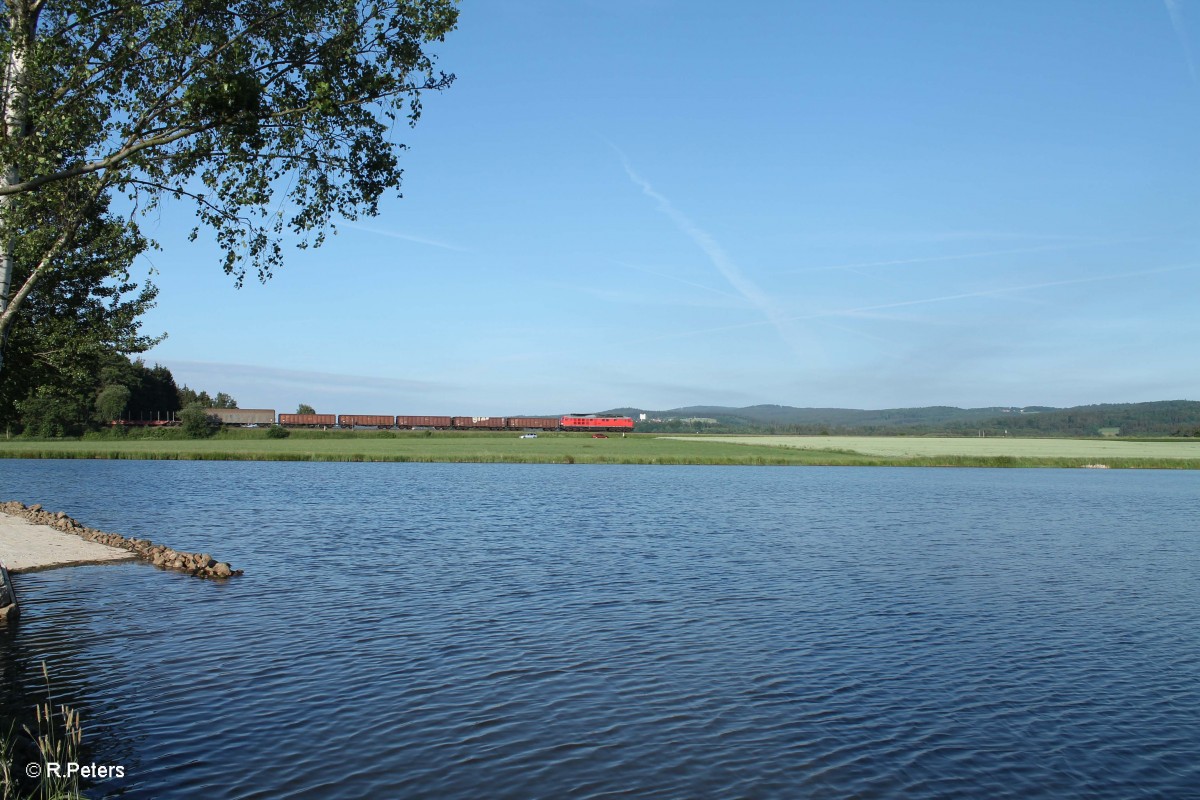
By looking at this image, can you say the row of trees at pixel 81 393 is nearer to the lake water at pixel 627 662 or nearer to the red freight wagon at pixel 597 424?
the lake water at pixel 627 662

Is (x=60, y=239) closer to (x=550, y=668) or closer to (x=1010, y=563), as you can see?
(x=550, y=668)

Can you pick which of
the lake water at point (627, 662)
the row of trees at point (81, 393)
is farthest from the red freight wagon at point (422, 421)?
the lake water at point (627, 662)

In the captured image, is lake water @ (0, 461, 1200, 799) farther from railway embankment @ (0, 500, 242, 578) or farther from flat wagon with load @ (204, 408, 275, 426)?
flat wagon with load @ (204, 408, 275, 426)

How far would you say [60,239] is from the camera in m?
17.2

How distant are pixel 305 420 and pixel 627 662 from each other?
6791 inches

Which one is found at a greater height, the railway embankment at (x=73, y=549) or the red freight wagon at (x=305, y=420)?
the red freight wagon at (x=305, y=420)

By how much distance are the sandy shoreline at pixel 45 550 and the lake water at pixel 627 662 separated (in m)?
1.27

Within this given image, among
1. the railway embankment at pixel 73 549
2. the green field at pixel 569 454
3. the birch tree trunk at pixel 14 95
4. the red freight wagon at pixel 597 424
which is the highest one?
the birch tree trunk at pixel 14 95

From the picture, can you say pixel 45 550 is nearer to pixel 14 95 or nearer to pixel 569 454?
pixel 14 95

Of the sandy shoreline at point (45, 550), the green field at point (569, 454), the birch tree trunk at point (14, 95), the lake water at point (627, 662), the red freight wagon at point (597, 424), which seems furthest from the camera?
the red freight wagon at point (597, 424)

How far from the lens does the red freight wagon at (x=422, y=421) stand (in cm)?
18500

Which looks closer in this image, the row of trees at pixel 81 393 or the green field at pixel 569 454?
the row of trees at pixel 81 393

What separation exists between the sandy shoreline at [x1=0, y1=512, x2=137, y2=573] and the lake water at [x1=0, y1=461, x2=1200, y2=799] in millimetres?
1271

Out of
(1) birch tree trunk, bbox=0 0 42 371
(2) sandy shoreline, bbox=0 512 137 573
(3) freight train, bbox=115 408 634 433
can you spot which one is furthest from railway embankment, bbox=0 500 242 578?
(3) freight train, bbox=115 408 634 433
